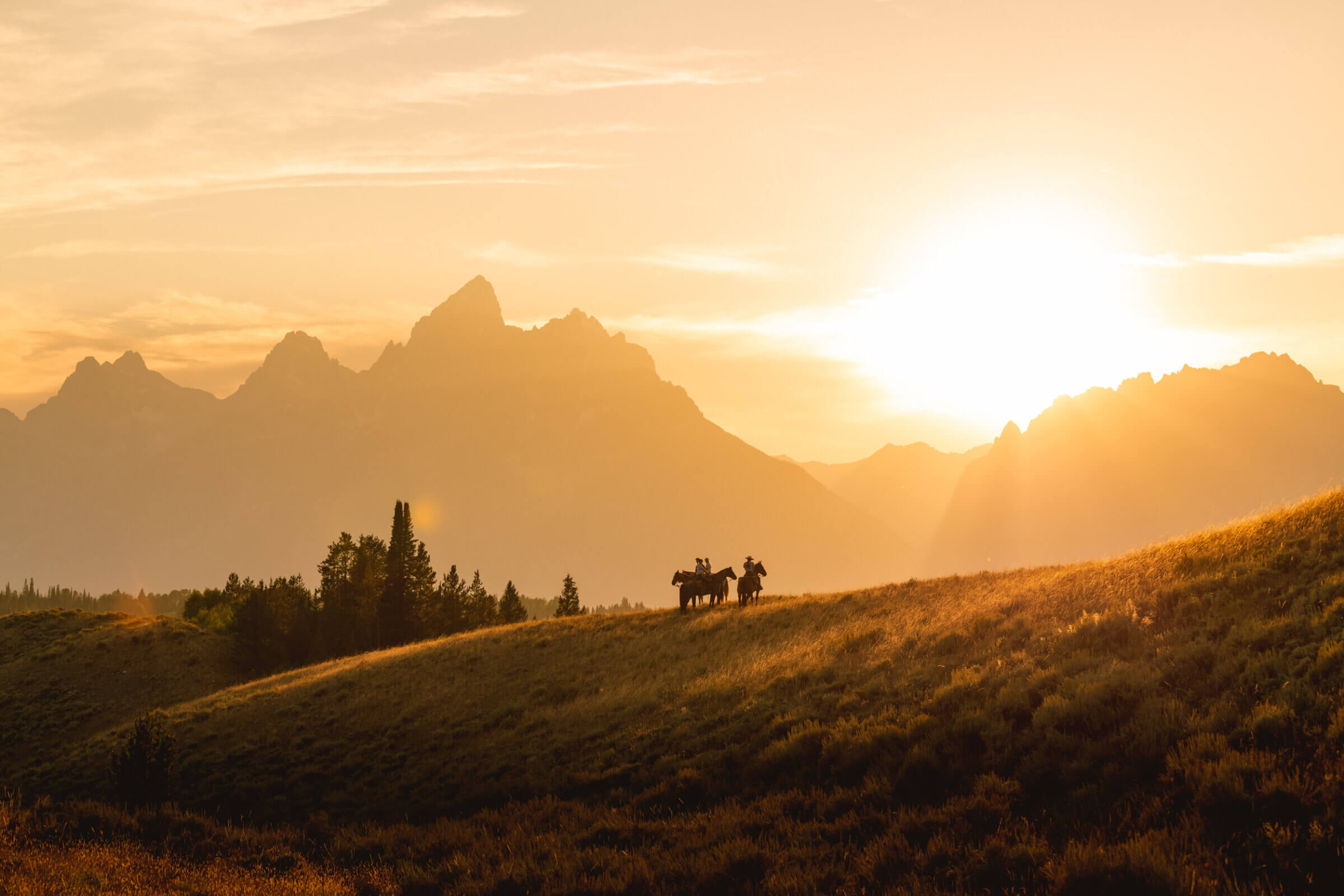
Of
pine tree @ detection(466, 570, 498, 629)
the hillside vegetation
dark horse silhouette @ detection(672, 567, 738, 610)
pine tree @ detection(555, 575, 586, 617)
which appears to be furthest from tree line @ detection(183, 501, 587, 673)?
the hillside vegetation

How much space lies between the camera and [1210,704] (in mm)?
14438

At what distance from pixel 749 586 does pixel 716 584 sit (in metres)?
3.16

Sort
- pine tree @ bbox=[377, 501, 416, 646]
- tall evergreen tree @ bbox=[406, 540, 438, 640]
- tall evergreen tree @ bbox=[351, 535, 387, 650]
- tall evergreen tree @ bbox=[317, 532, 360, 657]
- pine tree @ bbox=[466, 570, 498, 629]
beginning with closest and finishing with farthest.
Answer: pine tree @ bbox=[377, 501, 416, 646]
tall evergreen tree @ bbox=[351, 535, 387, 650]
tall evergreen tree @ bbox=[406, 540, 438, 640]
tall evergreen tree @ bbox=[317, 532, 360, 657]
pine tree @ bbox=[466, 570, 498, 629]

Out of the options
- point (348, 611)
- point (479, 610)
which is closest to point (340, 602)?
point (348, 611)

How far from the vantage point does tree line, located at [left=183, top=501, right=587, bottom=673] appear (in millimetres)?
83188

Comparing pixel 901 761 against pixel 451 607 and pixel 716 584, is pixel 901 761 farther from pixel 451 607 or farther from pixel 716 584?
pixel 451 607

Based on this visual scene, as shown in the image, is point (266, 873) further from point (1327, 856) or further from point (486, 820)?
point (1327, 856)

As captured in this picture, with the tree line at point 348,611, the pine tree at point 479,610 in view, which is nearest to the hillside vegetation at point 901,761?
the tree line at point 348,611

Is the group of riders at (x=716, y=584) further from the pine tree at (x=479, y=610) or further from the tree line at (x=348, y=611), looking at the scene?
the pine tree at (x=479, y=610)

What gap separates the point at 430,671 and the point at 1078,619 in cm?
2960

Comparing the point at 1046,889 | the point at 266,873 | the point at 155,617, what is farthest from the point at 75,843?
the point at 155,617

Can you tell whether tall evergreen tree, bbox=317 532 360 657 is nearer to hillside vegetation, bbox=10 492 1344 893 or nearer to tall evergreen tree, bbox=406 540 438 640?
tall evergreen tree, bbox=406 540 438 640

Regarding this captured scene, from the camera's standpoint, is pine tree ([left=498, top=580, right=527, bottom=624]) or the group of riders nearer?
the group of riders

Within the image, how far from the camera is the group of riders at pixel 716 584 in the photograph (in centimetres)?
4234
